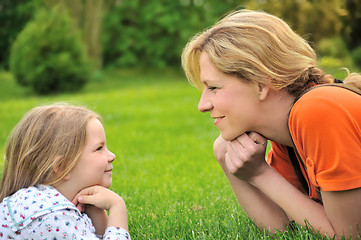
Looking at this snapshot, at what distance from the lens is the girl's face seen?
279 cm

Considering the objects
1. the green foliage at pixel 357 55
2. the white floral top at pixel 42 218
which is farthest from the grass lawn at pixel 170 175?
the green foliage at pixel 357 55

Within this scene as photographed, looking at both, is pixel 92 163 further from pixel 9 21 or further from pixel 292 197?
pixel 9 21

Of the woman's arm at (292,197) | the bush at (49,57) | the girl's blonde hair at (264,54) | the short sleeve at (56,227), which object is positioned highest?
the girl's blonde hair at (264,54)

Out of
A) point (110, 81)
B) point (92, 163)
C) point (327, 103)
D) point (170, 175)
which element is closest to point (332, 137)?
point (327, 103)

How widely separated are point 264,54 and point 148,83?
64.9ft

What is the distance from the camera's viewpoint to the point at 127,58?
3019 cm

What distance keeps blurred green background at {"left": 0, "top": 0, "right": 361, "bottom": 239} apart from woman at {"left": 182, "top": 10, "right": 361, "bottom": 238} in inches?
12.1

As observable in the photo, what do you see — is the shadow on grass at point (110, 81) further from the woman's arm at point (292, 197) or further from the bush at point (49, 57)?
the woman's arm at point (292, 197)

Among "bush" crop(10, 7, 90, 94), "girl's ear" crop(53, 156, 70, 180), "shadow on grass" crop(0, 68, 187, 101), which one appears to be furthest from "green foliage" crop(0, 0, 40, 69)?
"girl's ear" crop(53, 156, 70, 180)

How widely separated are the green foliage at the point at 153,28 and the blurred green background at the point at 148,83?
0.21ft

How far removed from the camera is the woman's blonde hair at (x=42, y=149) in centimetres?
273

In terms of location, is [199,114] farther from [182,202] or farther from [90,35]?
[90,35]

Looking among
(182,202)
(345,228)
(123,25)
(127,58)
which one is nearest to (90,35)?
(127,58)

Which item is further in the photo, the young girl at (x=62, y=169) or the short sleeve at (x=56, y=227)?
the young girl at (x=62, y=169)
